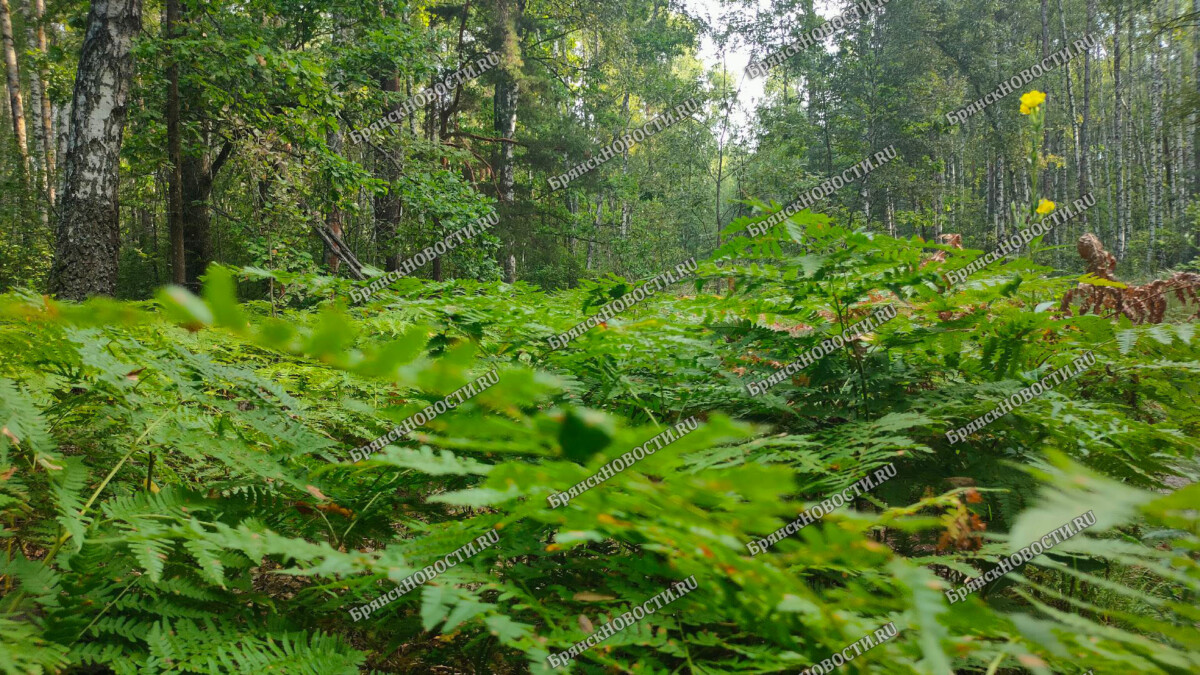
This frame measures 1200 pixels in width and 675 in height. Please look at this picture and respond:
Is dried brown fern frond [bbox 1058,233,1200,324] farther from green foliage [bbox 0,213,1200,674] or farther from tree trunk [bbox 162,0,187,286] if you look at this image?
tree trunk [bbox 162,0,187,286]

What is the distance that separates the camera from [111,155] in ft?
16.2

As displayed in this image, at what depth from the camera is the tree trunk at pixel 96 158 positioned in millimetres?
4664

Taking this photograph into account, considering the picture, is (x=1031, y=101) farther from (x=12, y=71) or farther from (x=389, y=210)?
(x=12, y=71)

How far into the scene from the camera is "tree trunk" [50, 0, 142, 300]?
4.66m

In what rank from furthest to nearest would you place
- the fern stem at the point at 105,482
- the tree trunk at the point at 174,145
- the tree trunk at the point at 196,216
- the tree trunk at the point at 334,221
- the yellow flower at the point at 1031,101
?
the tree trunk at the point at 334,221 < the tree trunk at the point at 196,216 < the tree trunk at the point at 174,145 < the yellow flower at the point at 1031,101 < the fern stem at the point at 105,482

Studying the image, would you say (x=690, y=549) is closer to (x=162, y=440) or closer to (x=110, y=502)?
(x=110, y=502)

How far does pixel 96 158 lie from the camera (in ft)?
15.9

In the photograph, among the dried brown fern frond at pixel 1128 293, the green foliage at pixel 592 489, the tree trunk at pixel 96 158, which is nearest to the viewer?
the green foliage at pixel 592 489

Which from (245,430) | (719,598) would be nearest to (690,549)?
(719,598)

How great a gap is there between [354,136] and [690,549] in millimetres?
7917

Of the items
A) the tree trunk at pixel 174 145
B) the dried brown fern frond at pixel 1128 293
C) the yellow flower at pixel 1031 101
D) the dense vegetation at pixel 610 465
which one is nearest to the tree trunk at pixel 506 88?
the tree trunk at pixel 174 145

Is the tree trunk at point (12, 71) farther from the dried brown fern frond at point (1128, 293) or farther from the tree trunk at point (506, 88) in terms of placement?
the dried brown fern frond at point (1128, 293)

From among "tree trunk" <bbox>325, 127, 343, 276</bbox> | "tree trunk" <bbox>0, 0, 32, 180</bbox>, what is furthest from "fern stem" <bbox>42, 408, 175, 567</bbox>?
"tree trunk" <bbox>0, 0, 32, 180</bbox>

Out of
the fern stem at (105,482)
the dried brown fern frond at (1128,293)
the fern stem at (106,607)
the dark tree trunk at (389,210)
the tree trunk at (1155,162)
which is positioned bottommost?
the fern stem at (106,607)
